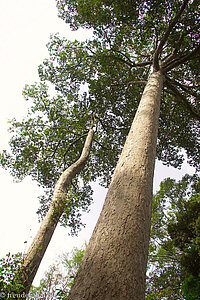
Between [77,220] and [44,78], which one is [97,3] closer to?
[44,78]

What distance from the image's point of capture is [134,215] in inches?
64.7

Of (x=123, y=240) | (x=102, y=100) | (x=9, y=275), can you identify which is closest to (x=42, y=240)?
(x=9, y=275)

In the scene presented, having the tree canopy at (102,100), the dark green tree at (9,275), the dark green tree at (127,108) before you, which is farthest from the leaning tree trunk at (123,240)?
the tree canopy at (102,100)

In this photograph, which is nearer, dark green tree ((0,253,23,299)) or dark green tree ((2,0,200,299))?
dark green tree ((2,0,200,299))

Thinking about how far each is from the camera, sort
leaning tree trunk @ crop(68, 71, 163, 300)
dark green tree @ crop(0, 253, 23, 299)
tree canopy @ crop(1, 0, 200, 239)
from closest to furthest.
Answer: leaning tree trunk @ crop(68, 71, 163, 300)
dark green tree @ crop(0, 253, 23, 299)
tree canopy @ crop(1, 0, 200, 239)

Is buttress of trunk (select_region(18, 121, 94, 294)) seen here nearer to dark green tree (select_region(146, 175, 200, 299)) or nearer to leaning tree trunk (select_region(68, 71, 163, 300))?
leaning tree trunk (select_region(68, 71, 163, 300))

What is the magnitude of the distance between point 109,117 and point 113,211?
9.53m

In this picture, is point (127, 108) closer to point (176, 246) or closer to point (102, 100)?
point (102, 100)

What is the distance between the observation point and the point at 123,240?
1423 mm

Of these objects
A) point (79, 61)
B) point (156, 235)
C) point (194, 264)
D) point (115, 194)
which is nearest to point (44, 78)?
point (79, 61)

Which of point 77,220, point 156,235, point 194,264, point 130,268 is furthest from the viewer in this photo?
point 156,235

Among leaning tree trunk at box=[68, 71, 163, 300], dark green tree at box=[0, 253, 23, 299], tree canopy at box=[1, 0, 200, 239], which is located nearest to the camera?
leaning tree trunk at box=[68, 71, 163, 300]

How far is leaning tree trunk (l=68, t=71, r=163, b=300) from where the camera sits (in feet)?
3.70

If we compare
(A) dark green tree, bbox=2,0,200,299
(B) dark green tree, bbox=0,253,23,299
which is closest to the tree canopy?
(A) dark green tree, bbox=2,0,200,299
